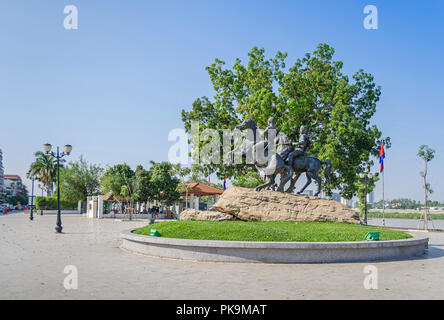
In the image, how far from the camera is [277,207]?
45.6 ft

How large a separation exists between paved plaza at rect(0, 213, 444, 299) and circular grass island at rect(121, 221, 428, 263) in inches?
14.5

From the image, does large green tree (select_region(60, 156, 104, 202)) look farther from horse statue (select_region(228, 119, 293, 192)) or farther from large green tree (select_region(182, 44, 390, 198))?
horse statue (select_region(228, 119, 293, 192))

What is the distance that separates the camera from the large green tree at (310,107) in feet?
78.5

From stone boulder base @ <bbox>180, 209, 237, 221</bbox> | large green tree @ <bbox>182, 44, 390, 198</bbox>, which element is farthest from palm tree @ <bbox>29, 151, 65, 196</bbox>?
stone boulder base @ <bbox>180, 209, 237, 221</bbox>

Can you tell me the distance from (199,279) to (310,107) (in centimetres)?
1963

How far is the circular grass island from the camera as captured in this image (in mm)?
9930

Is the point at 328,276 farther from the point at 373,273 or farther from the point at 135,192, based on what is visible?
the point at 135,192

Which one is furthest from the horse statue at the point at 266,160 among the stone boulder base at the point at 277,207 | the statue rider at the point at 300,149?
the stone boulder base at the point at 277,207

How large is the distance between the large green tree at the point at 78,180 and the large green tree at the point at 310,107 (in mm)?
26337

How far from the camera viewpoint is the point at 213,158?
85.3 ft
